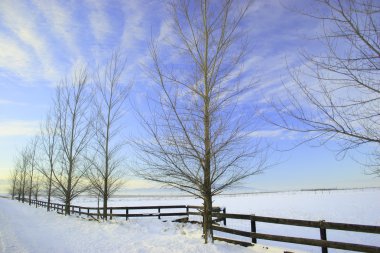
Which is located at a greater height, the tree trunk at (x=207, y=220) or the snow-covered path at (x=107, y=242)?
the tree trunk at (x=207, y=220)

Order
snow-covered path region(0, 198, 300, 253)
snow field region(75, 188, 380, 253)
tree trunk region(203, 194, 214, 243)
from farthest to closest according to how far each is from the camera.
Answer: snow field region(75, 188, 380, 253) → tree trunk region(203, 194, 214, 243) → snow-covered path region(0, 198, 300, 253)

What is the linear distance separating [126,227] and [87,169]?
5947mm

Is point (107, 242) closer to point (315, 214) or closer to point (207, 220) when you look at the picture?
point (207, 220)

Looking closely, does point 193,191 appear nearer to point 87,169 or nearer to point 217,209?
point 217,209

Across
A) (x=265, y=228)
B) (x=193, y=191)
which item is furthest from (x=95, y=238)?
(x=265, y=228)

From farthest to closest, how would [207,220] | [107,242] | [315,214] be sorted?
[315,214] < [107,242] < [207,220]

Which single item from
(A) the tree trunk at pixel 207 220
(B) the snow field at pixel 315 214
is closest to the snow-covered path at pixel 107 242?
(A) the tree trunk at pixel 207 220

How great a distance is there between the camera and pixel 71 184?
78.1 feet

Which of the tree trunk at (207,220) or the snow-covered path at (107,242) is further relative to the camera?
the tree trunk at (207,220)

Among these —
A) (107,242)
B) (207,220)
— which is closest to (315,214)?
(207,220)

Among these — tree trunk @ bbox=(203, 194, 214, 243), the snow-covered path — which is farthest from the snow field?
the snow-covered path

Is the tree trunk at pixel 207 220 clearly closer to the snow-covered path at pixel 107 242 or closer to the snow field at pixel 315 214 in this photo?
the snow-covered path at pixel 107 242

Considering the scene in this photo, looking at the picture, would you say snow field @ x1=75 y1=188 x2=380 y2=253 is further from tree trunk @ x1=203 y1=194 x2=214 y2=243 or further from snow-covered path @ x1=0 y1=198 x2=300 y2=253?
snow-covered path @ x1=0 y1=198 x2=300 y2=253

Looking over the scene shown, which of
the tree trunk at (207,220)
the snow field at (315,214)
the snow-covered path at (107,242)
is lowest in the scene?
the snow field at (315,214)
